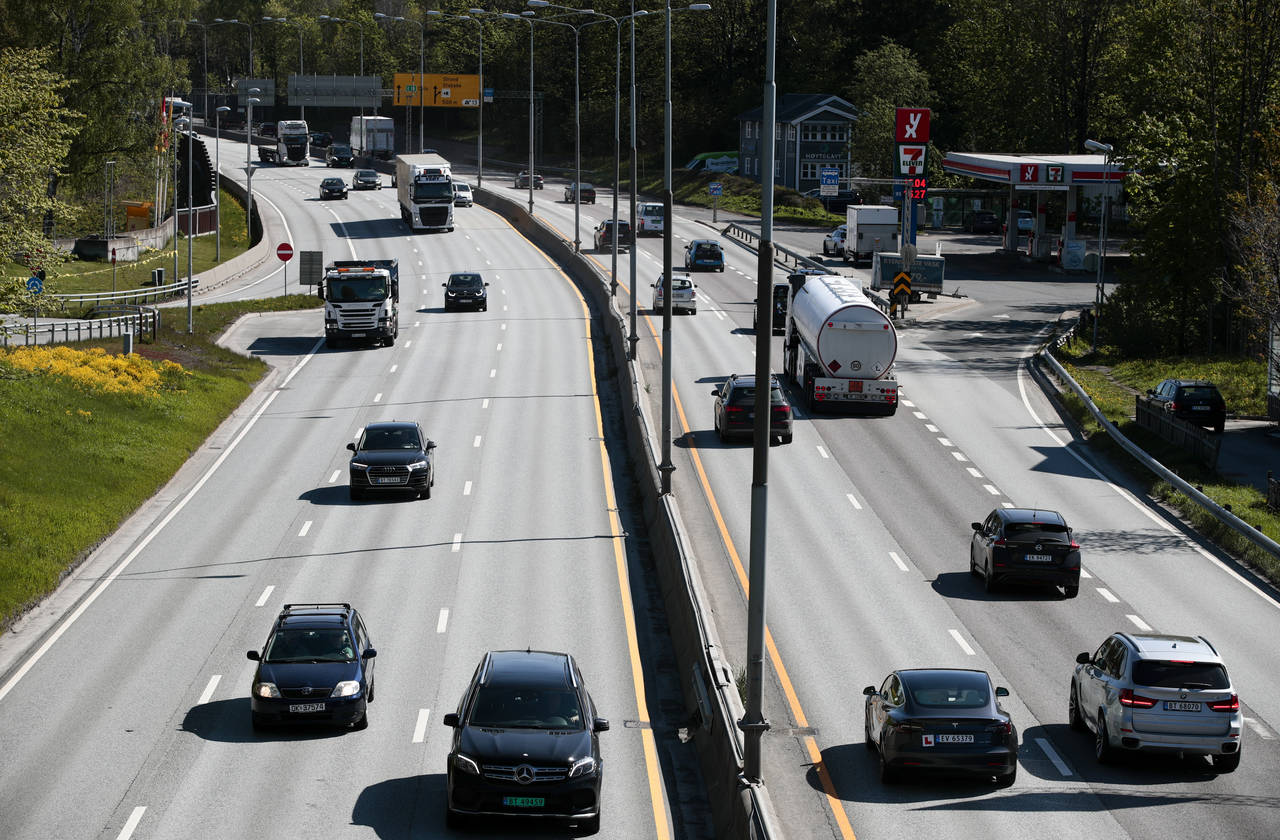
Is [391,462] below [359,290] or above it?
below

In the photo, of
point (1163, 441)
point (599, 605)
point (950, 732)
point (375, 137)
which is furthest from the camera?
point (375, 137)

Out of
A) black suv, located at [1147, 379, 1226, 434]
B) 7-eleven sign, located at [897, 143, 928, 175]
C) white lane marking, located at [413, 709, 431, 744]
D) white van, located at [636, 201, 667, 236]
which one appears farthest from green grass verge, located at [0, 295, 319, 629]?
white van, located at [636, 201, 667, 236]

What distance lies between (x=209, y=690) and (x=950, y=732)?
37.7 ft

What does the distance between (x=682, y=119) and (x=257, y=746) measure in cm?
13146

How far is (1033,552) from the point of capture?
1137 inches

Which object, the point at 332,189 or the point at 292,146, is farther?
the point at 292,146

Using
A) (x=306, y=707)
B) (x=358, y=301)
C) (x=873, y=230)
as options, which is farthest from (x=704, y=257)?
(x=306, y=707)

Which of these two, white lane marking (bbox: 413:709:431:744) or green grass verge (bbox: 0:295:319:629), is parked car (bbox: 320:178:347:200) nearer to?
green grass verge (bbox: 0:295:319:629)

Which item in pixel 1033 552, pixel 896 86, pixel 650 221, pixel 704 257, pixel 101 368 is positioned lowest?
pixel 1033 552

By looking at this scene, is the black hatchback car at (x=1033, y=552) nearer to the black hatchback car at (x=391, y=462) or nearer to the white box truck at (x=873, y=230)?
the black hatchback car at (x=391, y=462)

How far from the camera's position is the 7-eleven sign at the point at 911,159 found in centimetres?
7312

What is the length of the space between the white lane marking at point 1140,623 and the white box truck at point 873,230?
52228 mm

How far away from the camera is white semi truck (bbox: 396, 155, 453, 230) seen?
293 feet

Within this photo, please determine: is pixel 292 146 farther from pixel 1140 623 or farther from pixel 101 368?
pixel 1140 623
